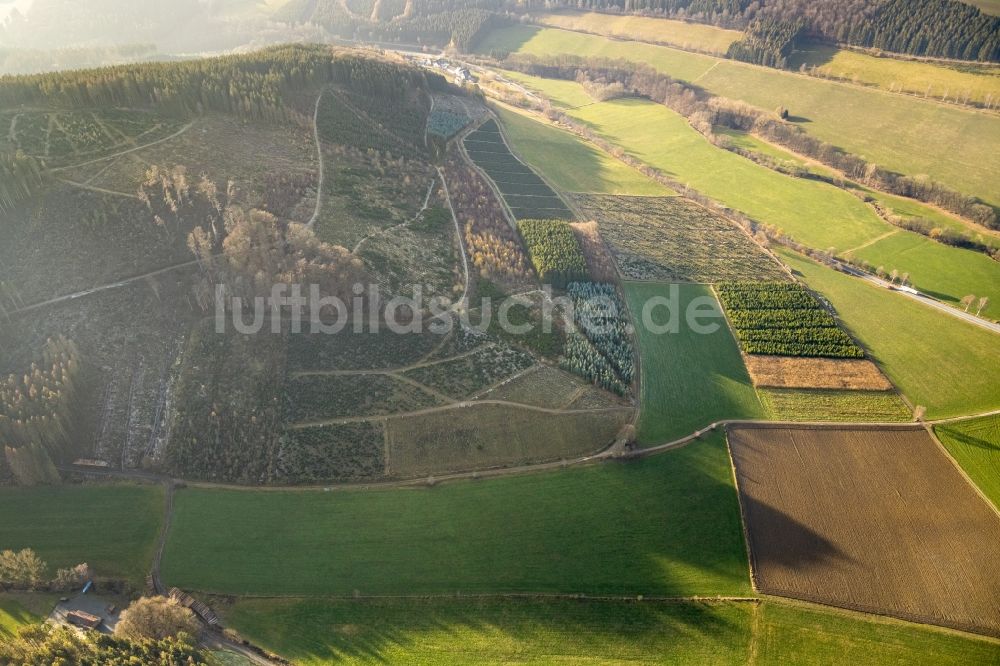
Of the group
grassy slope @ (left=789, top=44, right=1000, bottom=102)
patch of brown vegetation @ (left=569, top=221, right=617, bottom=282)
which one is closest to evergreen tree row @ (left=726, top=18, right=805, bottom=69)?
grassy slope @ (left=789, top=44, right=1000, bottom=102)

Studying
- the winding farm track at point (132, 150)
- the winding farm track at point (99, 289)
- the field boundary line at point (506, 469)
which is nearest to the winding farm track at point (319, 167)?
the winding farm track at point (99, 289)

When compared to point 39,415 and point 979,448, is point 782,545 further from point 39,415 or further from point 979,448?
point 39,415

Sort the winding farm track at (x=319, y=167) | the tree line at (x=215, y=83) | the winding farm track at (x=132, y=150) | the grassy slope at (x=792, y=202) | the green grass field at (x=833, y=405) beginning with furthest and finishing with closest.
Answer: the grassy slope at (x=792, y=202) < the tree line at (x=215, y=83) < the winding farm track at (x=319, y=167) < the winding farm track at (x=132, y=150) < the green grass field at (x=833, y=405)

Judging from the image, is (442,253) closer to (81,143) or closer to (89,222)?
(89,222)

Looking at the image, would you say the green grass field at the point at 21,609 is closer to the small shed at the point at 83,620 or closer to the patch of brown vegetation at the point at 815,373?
the small shed at the point at 83,620

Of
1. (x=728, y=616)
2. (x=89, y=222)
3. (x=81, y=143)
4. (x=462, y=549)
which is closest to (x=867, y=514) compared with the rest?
(x=728, y=616)

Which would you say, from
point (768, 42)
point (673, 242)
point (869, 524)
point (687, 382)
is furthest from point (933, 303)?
point (768, 42)
